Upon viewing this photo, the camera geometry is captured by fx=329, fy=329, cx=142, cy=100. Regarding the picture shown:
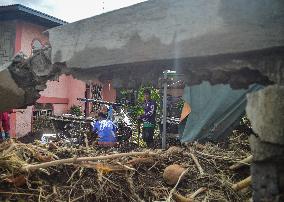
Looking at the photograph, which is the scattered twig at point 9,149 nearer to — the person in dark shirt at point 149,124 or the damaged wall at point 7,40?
the person in dark shirt at point 149,124

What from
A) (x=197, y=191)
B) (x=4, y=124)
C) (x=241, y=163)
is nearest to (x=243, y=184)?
(x=197, y=191)

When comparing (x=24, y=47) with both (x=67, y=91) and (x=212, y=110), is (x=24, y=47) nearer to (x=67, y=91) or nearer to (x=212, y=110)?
(x=67, y=91)

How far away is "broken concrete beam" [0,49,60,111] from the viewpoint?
5.06 metres

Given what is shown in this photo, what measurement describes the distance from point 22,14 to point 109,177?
29.7ft

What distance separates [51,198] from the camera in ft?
11.7

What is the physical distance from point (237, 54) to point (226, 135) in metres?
4.43

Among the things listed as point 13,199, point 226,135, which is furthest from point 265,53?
point 226,135

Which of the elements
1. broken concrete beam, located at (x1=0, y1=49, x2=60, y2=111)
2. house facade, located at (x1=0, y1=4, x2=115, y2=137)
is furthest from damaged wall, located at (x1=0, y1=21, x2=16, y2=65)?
broken concrete beam, located at (x1=0, y1=49, x2=60, y2=111)

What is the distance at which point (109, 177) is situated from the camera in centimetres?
396

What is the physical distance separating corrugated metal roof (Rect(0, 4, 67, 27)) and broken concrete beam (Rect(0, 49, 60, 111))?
6394 millimetres

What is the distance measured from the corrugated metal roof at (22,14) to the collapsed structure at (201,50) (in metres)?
7.27

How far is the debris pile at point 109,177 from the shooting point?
12.0ft

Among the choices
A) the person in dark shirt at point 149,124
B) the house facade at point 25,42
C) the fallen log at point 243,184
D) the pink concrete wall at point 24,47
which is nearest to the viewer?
the fallen log at point 243,184

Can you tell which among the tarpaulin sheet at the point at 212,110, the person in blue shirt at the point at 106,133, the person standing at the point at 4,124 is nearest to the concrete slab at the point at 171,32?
the tarpaulin sheet at the point at 212,110
